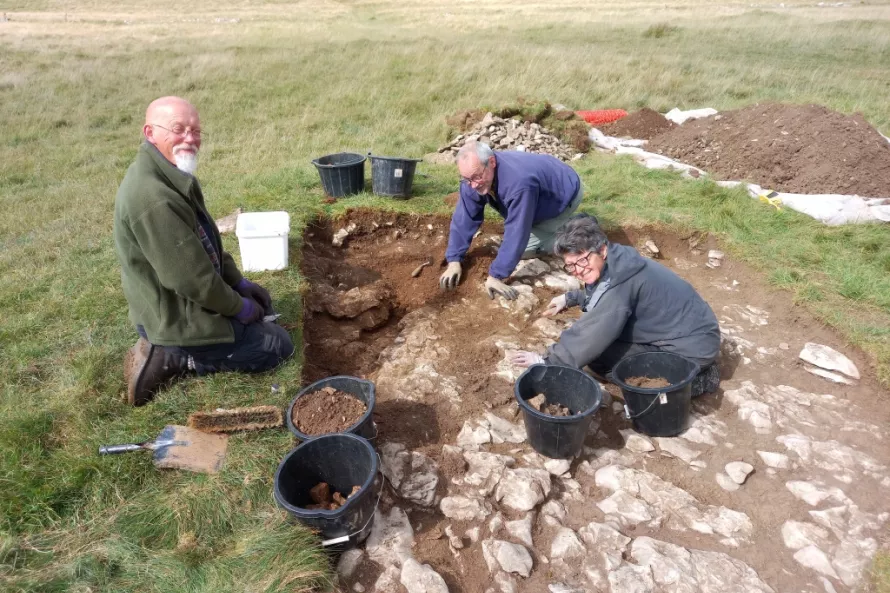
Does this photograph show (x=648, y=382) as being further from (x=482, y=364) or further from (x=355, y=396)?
(x=355, y=396)

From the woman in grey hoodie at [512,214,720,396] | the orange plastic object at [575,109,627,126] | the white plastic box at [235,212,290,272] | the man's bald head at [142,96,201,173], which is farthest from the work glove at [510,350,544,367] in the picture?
the orange plastic object at [575,109,627,126]

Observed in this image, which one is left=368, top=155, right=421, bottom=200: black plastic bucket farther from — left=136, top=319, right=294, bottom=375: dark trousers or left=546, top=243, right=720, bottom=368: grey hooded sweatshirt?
left=546, top=243, right=720, bottom=368: grey hooded sweatshirt

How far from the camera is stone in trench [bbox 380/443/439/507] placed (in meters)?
3.20

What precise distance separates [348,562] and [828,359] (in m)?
4.00

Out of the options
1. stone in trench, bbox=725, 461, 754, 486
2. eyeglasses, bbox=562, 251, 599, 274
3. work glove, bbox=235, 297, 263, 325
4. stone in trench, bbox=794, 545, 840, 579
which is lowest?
stone in trench, bbox=725, 461, 754, 486

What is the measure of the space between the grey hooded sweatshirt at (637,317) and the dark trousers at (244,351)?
204 cm

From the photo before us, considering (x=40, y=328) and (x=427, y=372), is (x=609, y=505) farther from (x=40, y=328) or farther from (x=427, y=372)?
(x=40, y=328)

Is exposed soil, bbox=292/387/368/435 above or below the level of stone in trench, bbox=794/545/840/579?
above

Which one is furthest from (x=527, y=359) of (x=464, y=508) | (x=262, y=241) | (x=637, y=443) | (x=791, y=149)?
(x=791, y=149)

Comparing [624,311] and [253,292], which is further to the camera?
[253,292]

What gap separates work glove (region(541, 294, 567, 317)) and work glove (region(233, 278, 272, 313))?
2.49 meters

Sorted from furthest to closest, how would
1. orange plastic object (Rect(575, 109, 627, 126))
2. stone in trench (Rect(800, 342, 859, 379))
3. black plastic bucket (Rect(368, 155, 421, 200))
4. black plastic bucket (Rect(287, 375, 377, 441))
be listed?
orange plastic object (Rect(575, 109, 627, 126)), black plastic bucket (Rect(368, 155, 421, 200)), stone in trench (Rect(800, 342, 859, 379)), black plastic bucket (Rect(287, 375, 377, 441))

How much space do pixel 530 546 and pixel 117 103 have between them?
14.9m

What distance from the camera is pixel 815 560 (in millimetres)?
2824
